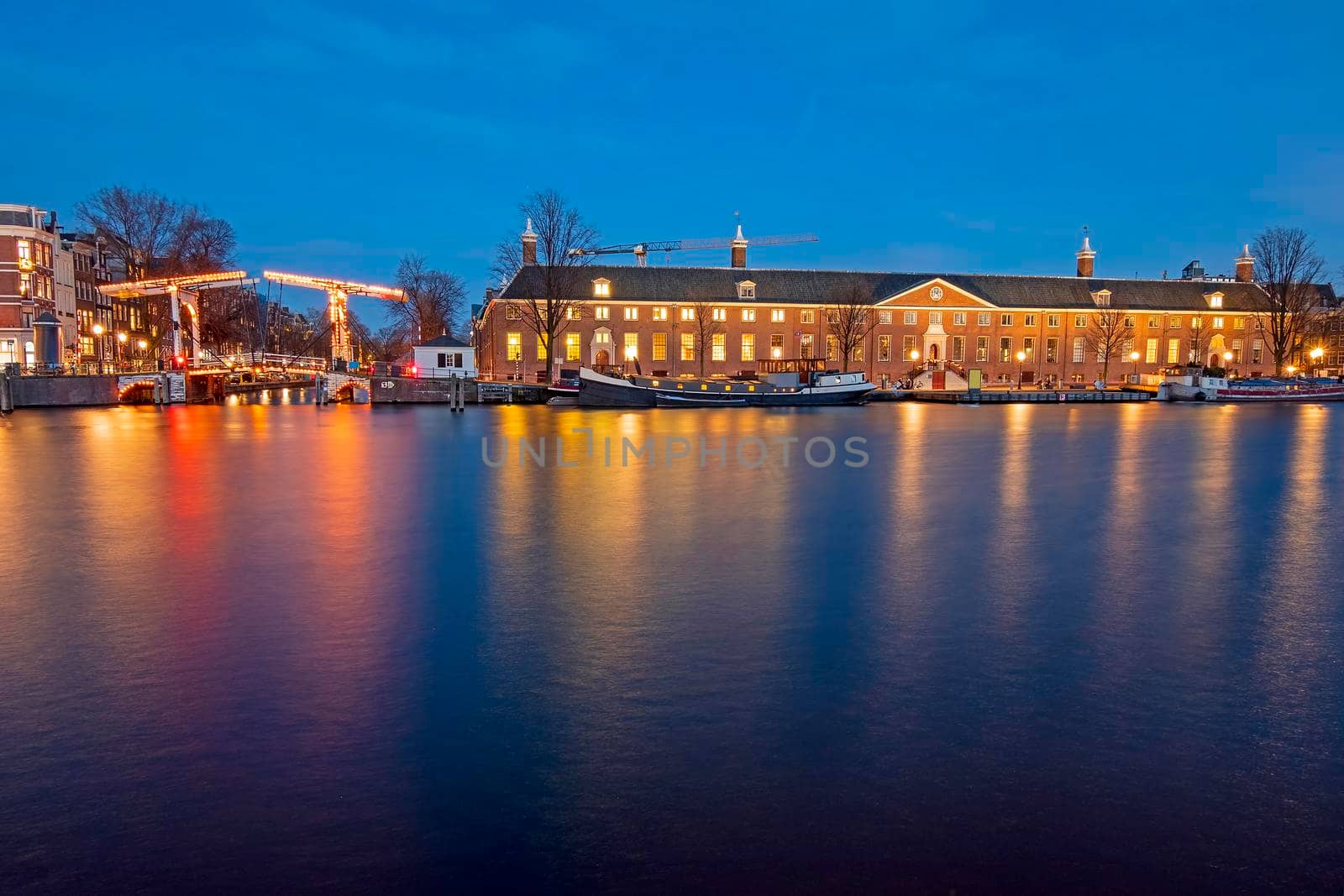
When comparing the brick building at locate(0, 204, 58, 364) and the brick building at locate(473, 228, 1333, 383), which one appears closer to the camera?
the brick building at locate(0, 204, 58, 364)

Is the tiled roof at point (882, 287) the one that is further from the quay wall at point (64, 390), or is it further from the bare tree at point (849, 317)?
the quay wall at point (64, 390)

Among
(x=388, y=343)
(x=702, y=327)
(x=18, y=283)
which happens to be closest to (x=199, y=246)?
(x=18, y=283)

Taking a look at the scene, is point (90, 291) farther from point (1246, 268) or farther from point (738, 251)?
point (1246, 268)

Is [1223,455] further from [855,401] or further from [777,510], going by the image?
[855,401]

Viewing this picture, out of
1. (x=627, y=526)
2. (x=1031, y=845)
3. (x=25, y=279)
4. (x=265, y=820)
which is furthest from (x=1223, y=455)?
(x=25, y=279)

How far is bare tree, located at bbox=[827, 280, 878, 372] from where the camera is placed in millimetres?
75062

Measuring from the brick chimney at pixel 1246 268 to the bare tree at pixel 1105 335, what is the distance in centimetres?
1808

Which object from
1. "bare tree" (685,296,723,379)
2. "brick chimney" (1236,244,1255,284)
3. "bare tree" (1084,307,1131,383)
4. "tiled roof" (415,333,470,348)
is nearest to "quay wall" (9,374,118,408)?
"tiled roof" (415,333,470,348)

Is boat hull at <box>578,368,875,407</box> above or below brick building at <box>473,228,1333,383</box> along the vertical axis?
below

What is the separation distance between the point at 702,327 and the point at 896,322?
17.7 meters

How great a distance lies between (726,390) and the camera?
56.3 metres

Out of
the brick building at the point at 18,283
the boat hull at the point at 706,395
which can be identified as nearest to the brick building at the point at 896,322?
the boat hull at the point at 706,395

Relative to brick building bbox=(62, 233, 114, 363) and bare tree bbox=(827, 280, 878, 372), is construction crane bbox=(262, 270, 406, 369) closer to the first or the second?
brick building bbox=(62, 233, 114, 363)

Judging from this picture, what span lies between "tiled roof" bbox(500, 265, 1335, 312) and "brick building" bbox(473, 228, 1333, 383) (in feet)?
0.40
